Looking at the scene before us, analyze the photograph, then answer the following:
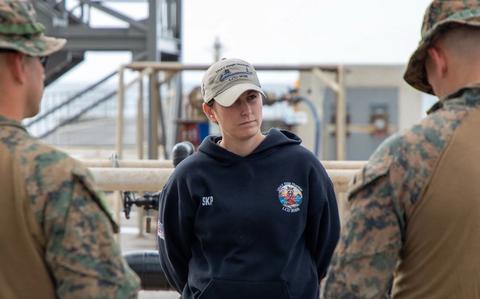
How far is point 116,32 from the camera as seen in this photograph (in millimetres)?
11125

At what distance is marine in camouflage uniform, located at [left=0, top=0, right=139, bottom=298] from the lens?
181 cm

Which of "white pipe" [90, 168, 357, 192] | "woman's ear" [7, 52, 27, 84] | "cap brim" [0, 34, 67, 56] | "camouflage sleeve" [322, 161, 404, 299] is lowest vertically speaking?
"white pipe" [90, 168, 357, 192]

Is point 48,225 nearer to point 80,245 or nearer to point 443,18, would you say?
point 80,245

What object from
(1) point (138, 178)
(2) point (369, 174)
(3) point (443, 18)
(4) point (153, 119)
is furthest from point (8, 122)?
(4) point (153, 119)

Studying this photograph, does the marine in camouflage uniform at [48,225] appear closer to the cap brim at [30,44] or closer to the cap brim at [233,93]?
the cap brim at [30,44]

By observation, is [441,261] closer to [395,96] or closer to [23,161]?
[23,161]

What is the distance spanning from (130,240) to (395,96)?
4.82 m

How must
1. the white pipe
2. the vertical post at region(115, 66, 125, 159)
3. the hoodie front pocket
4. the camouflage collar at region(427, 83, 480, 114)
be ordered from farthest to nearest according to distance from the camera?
the vertical post at region(115, 66, 125, 159), the white pipe, the hoodie front pocket, the camouflage collar at region(427, 83, 480, 114)

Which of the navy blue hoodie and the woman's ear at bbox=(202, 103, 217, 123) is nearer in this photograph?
the navy blue hoodie

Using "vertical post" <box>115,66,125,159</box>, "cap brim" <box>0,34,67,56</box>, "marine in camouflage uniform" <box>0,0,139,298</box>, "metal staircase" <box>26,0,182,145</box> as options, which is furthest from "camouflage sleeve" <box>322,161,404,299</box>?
"metal staircase" <box>26,0,182,145</box>

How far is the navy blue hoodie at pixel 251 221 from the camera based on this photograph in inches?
103

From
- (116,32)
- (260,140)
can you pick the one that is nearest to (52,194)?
(260,140)

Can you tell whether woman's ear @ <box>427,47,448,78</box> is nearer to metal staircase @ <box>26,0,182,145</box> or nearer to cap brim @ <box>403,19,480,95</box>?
cap brim @ <box>403,19,480,95</box>

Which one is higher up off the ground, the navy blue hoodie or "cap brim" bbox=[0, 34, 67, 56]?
"cap brim" bbox=[0, 34, 67, 56]
